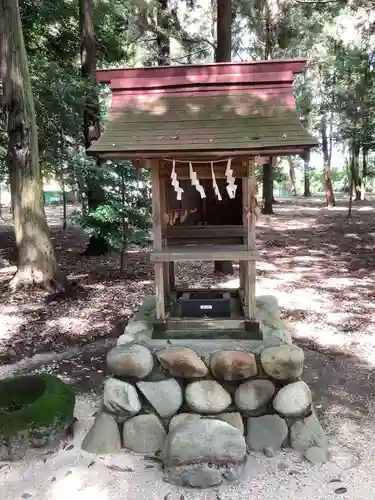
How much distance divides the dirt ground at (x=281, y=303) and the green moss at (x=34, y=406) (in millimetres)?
793

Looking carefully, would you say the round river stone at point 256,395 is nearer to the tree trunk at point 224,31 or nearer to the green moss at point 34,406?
the green moss at point 34,406

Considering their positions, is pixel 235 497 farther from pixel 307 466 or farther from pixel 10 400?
pixel 10 400

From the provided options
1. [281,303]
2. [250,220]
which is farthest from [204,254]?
[281,303]

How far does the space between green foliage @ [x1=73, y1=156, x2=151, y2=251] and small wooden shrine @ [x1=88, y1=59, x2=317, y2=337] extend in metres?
3.74

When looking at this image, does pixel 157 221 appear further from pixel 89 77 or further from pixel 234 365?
pixel 89 77

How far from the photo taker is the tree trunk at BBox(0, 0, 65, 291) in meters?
7.21

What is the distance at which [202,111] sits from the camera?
155 inches

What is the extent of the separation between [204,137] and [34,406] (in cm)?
254

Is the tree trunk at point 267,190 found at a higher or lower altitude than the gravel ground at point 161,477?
higher

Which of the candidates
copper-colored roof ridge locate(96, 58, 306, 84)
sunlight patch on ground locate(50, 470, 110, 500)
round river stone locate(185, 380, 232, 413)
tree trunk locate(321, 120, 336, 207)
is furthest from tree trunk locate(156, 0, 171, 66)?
sunlight patch on ground locate(50, 470, 110, 500)

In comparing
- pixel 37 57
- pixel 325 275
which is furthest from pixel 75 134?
pixel 325 275

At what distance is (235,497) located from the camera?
3.03 meters

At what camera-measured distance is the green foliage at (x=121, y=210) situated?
793cm

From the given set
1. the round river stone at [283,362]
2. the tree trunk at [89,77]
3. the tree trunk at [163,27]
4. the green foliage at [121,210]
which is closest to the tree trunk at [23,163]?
the green foliage at [121,210]
